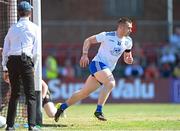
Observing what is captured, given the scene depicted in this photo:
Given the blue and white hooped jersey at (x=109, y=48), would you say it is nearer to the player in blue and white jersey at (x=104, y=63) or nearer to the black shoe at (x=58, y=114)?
the player in blue and white jersey at (x=104, y=63)

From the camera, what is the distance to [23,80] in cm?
1294

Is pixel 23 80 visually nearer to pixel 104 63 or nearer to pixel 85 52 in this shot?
pixel 85 52

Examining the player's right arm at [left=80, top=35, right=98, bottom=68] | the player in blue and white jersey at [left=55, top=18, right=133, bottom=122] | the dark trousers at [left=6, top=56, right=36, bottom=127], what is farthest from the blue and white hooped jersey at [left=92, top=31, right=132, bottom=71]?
the dark trousers at [left=6, top=56, right=36, bottom=127]

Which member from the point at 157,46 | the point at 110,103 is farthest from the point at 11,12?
the point at 157,46

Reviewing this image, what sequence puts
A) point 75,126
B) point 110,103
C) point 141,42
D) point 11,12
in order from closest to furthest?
point 75,126 < point 11,12 < point 110,103 < point 141,42

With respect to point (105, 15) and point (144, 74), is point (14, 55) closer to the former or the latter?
point (144, 74)

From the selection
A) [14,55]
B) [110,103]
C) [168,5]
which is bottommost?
[110,103]

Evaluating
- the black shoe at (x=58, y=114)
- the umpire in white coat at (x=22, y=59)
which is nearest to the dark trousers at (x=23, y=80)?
the umpire in white coat at (x=22, y=59)

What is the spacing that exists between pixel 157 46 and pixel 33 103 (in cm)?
2284

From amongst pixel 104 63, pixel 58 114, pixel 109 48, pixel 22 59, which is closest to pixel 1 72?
pixel 58 114

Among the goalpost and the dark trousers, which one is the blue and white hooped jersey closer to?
the goalpost

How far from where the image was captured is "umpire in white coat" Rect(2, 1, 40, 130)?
42.4ft

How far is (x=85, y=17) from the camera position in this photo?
39.7 m

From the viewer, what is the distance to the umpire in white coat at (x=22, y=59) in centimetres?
1294
